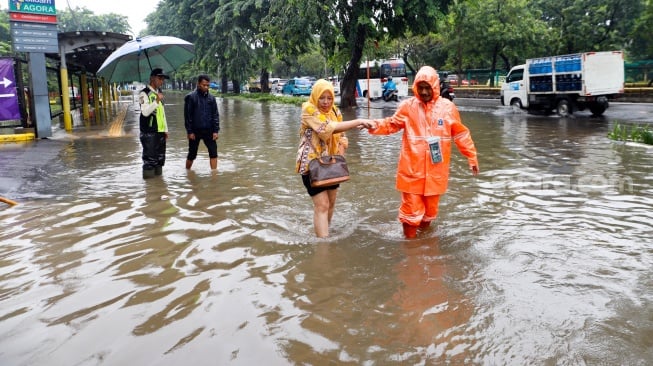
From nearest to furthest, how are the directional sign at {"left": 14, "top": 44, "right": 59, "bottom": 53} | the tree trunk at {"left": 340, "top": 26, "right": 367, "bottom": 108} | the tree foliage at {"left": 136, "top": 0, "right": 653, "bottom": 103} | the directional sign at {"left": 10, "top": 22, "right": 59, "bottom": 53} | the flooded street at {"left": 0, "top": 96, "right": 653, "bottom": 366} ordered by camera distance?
the flooded street at {"left": 0, "top": 96, "right": 653, "bottom": 366}
the directional sign at {"left": 10, "top": 22, "right": 59, "bottom": 53}
the directional sign at {"left": 14, "top": 44, "right": 59, "bottom": 53}
the tree foliage at {"left": 136, "top": 0, "right": 653, "bottom": 103}
the tree trunk at {"left": 340, "top": 26, "right": 367, "bottom": 108}

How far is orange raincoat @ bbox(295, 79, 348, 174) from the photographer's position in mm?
4641

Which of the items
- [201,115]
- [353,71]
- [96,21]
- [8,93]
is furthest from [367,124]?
[96,21]

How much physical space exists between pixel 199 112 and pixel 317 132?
4278mm

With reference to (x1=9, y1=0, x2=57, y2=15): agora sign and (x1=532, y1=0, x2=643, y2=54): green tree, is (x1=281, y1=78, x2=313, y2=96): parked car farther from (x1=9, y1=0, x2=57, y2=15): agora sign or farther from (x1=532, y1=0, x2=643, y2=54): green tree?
(x1=9, y1=0, x2=57, y2=15): agora sign

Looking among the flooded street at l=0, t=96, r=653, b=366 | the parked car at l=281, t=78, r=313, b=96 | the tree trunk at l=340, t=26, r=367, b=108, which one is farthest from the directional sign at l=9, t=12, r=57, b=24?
the parked car at l=281, t=78, r=313, b=96

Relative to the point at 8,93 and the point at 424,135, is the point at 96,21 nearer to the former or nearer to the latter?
the point at 8,93

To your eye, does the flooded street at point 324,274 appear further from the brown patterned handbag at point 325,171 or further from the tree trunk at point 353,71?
the tree trunk at point 353,71

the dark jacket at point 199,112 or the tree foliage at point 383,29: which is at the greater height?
the tree foliage at point 383,29

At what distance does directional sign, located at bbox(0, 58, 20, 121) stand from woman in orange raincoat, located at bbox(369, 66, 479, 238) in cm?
1139

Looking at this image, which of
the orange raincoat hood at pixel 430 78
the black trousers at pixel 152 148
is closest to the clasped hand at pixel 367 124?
the orange raincoat hood at pixel 430 78

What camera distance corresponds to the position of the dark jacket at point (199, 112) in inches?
331

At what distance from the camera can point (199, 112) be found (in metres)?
8.44

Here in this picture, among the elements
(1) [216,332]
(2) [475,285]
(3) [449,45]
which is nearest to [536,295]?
(2) [475,285]

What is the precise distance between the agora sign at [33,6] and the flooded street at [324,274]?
6.60m
